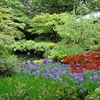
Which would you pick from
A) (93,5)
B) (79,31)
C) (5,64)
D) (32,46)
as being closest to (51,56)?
(79,31)

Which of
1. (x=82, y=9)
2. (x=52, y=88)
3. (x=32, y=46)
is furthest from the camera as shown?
(x=32, y=46)

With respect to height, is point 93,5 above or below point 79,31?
above

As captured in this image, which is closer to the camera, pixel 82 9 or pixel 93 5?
Answer: pixel 82 9

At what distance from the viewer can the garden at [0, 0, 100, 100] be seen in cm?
366

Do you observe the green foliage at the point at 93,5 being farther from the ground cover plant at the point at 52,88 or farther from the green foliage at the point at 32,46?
the ground cover plant at the point at 52,88

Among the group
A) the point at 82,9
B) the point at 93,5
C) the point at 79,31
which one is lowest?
the point at 79,31

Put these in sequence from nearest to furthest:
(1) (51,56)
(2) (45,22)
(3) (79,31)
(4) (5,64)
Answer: (4) (5,64) → (1) (51,56) → (3) (79,31) → (2) (45,22)

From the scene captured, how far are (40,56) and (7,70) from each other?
19.6 feet

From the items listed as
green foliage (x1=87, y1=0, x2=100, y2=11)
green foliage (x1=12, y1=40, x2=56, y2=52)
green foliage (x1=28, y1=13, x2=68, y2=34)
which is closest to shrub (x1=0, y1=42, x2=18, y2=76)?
green foliage (x1=12, y1=40, x2=56, y2=52)

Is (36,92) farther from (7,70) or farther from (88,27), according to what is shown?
(88,27)

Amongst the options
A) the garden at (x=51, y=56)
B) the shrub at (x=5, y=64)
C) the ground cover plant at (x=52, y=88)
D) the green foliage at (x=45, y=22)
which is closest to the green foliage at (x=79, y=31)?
the garden at (x=51, y=56)

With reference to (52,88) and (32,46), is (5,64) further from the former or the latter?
(32,46)

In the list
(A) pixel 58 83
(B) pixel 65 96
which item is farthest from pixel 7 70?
(B) pixel 65 96

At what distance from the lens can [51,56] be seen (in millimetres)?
7766
